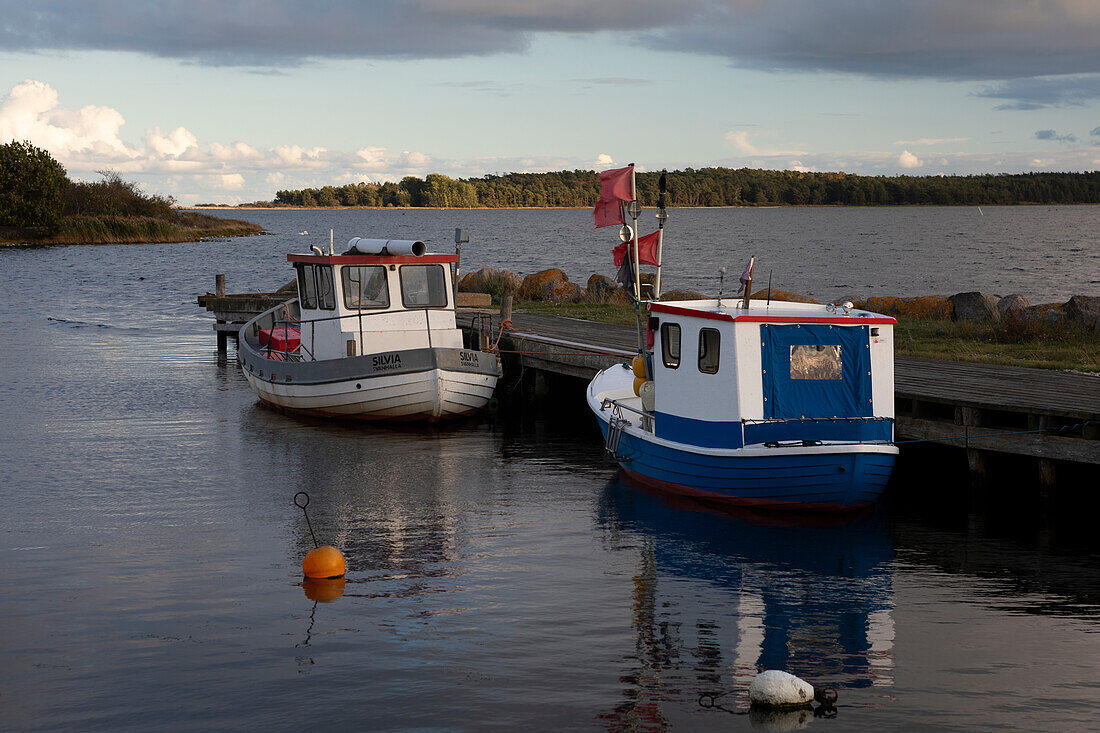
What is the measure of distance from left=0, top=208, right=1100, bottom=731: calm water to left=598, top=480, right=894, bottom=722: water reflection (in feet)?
0.13

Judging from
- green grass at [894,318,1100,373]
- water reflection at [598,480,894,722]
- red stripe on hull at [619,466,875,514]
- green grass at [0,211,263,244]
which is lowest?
water reflection at [598,480,894,722]

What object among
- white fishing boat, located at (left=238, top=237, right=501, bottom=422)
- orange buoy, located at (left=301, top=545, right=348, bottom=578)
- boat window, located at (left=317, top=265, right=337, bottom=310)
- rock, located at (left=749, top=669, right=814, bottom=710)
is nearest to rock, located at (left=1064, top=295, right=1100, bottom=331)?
white fishing boat, located at (left=238, top=237, right=501, bottom=422)

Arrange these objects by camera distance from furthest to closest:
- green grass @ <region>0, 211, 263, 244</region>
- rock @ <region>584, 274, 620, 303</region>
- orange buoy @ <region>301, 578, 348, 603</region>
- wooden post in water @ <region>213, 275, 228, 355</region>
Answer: green grass @ <region>0, 211, 263, 244</region> < rock @ <region>584, 274, 620, 303</region> < wooden post in water @ <region>213, 275, 228, 355</region> < orange buoy @ <region>301, 578, 348, 603</region>

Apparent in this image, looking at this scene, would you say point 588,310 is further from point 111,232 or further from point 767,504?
point 111,232

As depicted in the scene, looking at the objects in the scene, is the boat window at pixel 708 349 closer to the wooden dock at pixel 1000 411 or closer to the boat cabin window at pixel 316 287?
the wooden dock at pixel 1000 411

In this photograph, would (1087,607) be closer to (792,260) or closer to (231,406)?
(231,406)

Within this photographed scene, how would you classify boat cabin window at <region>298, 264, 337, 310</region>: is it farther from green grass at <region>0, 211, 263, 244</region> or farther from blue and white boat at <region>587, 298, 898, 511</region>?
green grass at <region>0, 211, 263, 244</region>

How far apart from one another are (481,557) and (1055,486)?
26.7 ft

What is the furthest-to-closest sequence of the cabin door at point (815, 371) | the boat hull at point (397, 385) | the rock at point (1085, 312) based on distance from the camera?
the rock at point (1085, 312) < the boat hull at point (397, 385) < the cabin door at point (815, 371)

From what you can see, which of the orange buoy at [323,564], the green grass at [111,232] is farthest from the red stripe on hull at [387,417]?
the green grass at [111,232]

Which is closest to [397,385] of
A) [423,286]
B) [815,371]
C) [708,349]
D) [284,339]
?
[423,286]

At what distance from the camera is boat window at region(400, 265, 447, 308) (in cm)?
2333

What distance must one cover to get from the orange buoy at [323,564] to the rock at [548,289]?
25.7 metres

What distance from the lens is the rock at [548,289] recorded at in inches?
1491
